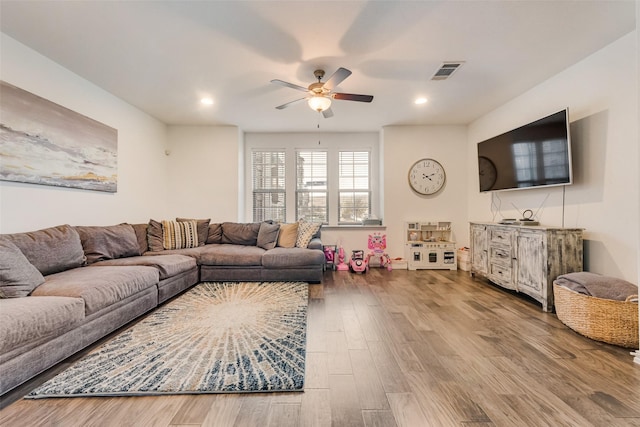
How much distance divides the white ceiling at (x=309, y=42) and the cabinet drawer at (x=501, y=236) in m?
1.79

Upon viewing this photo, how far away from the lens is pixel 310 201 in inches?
215

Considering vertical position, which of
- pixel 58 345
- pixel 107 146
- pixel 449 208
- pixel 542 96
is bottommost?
pixel 58 345

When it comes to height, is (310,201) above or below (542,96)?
below

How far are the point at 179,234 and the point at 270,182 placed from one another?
2.03 m

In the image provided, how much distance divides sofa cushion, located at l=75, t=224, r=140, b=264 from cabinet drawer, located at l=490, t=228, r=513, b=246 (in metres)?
4.58

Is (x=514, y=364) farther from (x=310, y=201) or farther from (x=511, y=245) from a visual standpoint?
(x=310, y=201)

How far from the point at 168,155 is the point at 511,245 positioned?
18.0ft

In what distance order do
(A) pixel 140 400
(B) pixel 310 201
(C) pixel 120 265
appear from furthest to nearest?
(B) pixel 310 201
(C) pixel 120 265
(A) pixel 140 400

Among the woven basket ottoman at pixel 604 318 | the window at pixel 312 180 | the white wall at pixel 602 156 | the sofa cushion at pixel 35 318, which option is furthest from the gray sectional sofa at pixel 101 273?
the white wall at pixel 602 156

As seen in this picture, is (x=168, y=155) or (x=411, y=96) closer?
(x=411, y=96)

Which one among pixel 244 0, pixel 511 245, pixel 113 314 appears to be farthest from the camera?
pixel 511 245

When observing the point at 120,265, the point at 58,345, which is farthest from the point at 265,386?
the point at 120,265

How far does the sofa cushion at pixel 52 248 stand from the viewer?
2.26m

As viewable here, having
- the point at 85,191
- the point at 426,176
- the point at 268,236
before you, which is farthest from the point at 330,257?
the point at 85,191
